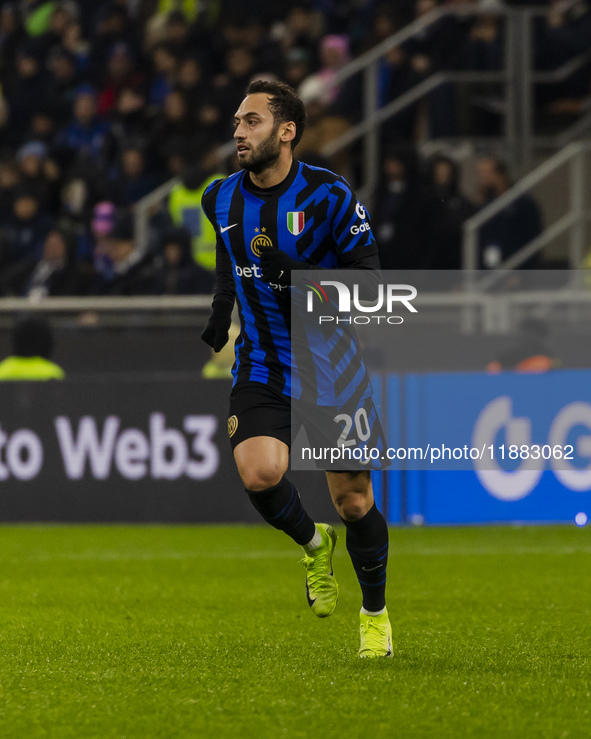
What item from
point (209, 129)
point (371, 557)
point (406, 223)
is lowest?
point (371, 557)

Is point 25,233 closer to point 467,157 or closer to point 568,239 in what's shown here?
point 467,157

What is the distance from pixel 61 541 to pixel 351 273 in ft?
16.2

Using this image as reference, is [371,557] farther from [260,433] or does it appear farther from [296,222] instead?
[296,222]

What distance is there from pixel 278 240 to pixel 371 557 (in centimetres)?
123

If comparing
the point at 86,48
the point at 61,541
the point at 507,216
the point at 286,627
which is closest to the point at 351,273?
the point at 286,627

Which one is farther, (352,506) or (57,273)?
(57,273)

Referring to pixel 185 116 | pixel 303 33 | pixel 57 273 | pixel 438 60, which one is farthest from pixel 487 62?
pixel 57 273

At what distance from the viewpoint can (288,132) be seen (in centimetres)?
488

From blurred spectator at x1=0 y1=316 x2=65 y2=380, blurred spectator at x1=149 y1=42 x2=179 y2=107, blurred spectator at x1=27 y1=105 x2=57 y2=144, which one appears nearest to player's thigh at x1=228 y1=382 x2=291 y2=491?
blurred spectator at x1=0 y1=316 x2=65 y2=380

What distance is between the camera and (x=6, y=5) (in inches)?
651

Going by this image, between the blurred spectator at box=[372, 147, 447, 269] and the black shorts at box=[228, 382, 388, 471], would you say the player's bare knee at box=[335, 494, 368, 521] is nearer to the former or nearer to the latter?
the black shorts at box=[228, 382, 388, 471]

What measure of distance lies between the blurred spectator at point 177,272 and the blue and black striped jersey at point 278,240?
5.74m

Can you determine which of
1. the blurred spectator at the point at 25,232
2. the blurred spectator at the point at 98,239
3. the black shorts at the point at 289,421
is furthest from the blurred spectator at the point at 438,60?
the black shorts at the point at 289,421

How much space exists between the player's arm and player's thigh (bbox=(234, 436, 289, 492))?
0.39m
